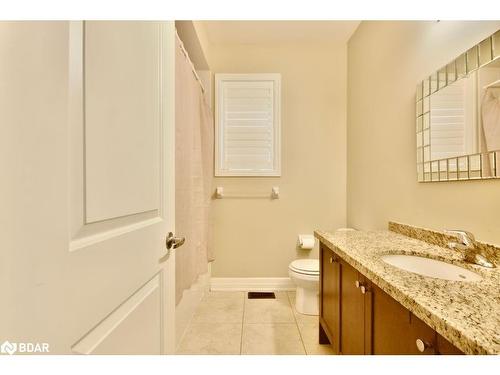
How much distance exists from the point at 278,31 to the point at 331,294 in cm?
235

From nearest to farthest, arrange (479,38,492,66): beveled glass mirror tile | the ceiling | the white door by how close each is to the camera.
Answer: the white door < (479,38,492,66): beveled glass mirror tile < the ceiling

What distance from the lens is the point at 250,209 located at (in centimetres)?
251

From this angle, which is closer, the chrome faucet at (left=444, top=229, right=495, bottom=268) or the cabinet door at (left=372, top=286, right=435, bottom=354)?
the cabinet door at (left=372, top=286, right=435, bottom=354)

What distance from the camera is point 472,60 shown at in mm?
1082

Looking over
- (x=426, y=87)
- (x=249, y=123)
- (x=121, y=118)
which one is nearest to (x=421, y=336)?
(x=121, y=118)

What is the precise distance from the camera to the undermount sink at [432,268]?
93 centimetres

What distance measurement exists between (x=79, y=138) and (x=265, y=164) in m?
2.08

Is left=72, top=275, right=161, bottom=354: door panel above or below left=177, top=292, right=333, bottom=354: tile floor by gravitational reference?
above

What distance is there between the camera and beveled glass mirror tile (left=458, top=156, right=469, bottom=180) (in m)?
1.10

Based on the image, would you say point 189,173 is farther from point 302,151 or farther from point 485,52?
point 485,52

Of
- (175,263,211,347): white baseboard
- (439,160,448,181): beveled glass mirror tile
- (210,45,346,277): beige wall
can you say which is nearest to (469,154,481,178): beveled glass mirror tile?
(439,160,448,181): beveled glass mirror tile

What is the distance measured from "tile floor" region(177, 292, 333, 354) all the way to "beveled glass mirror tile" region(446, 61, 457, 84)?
5.66 ft

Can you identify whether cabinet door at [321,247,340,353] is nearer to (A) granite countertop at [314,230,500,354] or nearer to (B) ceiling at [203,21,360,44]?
(A) granite countertop at [314,230,500,354]
